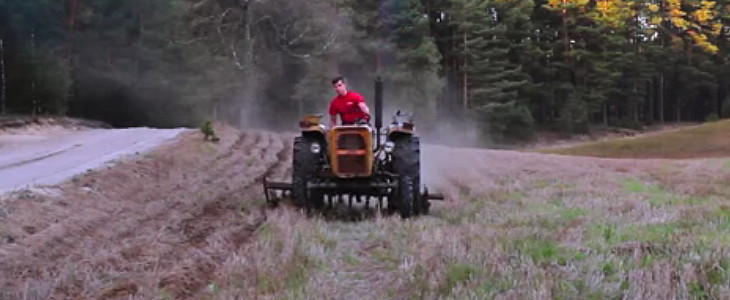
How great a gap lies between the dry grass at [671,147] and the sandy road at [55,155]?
20.8m

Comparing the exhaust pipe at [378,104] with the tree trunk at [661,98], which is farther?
the tree trunk at [661,98]

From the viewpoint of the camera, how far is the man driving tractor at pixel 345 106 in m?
9.28

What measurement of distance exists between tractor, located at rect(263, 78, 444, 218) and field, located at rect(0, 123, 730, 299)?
0.35 m

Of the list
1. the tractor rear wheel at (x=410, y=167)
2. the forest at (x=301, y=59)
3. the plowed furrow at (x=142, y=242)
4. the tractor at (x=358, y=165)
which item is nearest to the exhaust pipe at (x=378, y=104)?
the tractor at (x=358, y=165)

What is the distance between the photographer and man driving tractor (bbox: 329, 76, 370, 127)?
9.28 metres

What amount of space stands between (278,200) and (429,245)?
369 cm

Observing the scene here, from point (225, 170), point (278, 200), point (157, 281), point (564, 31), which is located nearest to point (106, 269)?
point (157, 281)

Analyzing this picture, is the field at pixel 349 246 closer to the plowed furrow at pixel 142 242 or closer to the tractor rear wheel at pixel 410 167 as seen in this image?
the plowed furrow at pixel 142 242

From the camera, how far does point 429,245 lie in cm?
636

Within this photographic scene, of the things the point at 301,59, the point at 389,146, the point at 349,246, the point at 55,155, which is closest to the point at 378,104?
the point at 389,146

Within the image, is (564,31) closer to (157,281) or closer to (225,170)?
(225,170)

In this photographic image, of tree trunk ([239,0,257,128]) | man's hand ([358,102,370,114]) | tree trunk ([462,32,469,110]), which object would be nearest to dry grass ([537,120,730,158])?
tree trunk ([462,32,469,110])

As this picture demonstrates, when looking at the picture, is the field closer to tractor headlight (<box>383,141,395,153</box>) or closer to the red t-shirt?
Answer: tractor headlight (<box>383,141,395,153</box>)

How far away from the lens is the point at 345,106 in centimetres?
937
